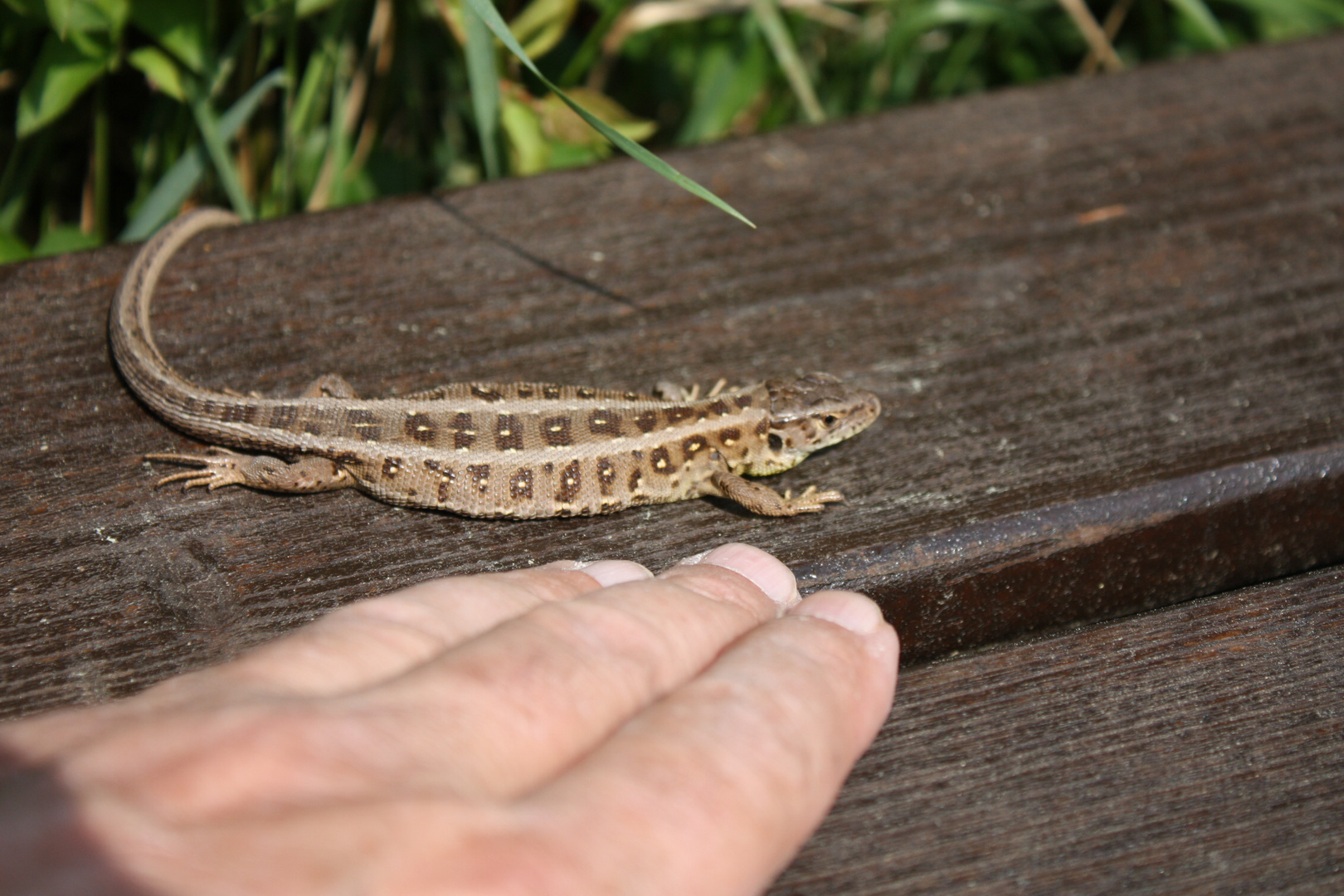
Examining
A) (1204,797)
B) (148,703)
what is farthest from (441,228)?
(1204,797)

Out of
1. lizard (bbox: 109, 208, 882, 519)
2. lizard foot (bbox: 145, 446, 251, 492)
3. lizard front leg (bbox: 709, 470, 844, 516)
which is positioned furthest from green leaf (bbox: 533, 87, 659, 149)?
lizard foot (bbox: 145, 446, 251, 492)

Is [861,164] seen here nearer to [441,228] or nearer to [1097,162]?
[1097,162]

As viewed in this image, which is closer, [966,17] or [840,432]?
[840,432]

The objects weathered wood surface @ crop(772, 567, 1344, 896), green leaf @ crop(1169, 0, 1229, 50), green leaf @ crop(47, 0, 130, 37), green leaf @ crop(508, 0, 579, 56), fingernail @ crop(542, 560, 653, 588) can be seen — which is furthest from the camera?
green leaf @ crop(1169, 0, 1229, 50)

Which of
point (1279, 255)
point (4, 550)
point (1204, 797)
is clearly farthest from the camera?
point (1279, 255)

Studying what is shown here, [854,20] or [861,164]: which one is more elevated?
[854,20]

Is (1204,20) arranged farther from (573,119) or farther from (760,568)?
(760,568)

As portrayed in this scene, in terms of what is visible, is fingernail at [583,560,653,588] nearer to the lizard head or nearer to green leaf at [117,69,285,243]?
the lizard head
